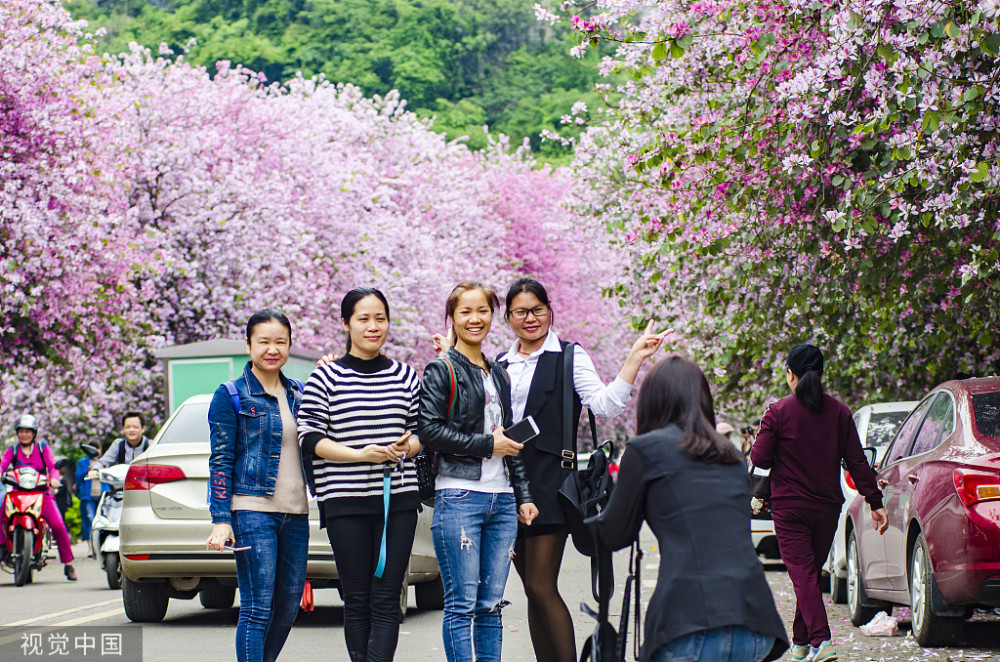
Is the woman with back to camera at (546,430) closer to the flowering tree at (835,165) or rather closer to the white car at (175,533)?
the flowering tree at (835,165)

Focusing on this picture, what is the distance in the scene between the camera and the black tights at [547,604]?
6488mm

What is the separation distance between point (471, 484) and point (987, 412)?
165 inches

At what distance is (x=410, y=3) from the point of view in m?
79.2

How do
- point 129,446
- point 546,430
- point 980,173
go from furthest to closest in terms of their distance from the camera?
point 129,446
point 980,173
point 546,430

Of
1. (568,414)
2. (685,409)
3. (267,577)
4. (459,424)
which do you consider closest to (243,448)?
(267,577)

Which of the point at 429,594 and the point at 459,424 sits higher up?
the point at 459,424

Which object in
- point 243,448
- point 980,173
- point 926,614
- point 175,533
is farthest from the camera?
point 175,533

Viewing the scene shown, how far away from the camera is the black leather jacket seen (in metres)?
6.30

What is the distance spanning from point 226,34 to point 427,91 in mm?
9865

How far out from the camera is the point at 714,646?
4531mm

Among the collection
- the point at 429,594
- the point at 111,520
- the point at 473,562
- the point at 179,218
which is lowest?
the point at 429,594

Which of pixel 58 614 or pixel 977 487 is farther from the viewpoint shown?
pixel 58 614

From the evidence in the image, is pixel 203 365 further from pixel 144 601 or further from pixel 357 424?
pixel 357 424

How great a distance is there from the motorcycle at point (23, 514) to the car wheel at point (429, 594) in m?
6.22
